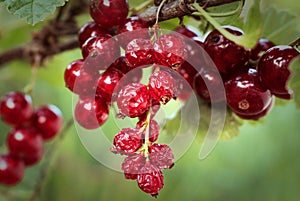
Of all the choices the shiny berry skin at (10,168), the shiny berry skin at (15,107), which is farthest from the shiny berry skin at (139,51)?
the shiny berry skin at (10,168)

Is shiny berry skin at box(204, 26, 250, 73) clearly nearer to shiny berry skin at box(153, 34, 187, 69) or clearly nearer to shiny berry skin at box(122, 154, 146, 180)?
shiny berry skin at box(153, 34, 187, 69)

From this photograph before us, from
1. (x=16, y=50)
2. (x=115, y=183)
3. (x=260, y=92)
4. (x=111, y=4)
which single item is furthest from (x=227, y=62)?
(x=115, y=183)

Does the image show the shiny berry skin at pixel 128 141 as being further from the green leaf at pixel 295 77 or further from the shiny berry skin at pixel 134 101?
the green leaf at pixel 295 77

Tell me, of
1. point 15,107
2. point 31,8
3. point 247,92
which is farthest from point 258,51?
point 15,107

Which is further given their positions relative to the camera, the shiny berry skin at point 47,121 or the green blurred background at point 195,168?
the green blurred background at point 195,168

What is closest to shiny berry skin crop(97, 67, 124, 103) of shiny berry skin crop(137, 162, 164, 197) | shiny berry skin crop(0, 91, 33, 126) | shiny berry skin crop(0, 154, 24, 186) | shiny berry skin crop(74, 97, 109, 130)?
shiny berry skin crop(74, 97, 109, 130)

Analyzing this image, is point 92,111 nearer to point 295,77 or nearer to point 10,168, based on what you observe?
point 295,77
